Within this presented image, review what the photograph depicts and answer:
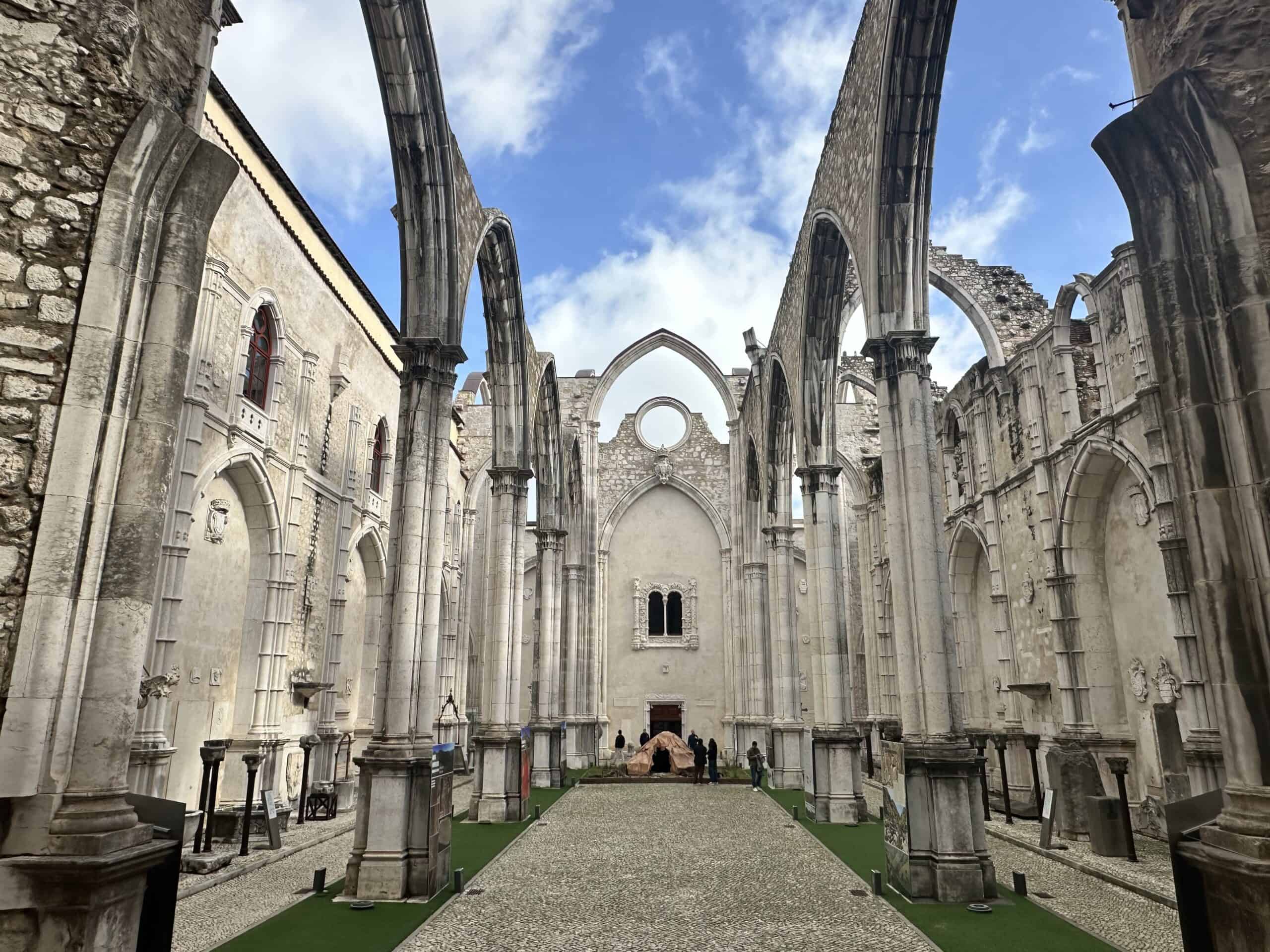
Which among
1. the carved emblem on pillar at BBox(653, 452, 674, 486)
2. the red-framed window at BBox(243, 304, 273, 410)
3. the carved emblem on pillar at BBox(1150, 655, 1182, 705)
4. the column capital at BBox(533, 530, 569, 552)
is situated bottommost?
the carved emblem on pillar at BBox(1150, 655, 1182, 705)

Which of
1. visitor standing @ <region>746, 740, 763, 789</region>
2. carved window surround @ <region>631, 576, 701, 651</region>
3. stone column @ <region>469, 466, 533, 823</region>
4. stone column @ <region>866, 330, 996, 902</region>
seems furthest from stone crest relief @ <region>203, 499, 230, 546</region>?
carved window surround @ <region>631, 576, 701, 651</region>

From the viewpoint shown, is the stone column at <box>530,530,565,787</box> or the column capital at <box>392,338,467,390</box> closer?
the column capital at <box>392,338,467,390</box>

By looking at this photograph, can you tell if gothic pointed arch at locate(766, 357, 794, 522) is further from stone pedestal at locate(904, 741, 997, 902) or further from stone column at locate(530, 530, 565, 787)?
stone pedestal at locate(904, 741, 997, 902)

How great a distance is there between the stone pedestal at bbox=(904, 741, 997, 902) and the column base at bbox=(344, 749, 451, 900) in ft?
14.1

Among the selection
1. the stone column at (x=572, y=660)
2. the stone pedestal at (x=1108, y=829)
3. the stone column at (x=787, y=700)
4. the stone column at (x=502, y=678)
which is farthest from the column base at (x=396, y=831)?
the stone column at (x=572, y=660)

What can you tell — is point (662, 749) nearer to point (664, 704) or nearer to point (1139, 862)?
point (664, 704)

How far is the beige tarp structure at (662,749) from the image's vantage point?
60.3ft

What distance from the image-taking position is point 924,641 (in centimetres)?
752

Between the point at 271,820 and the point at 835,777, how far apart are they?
24.9 ft

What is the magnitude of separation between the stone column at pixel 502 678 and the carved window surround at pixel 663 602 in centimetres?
1215

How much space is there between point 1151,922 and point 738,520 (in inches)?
677

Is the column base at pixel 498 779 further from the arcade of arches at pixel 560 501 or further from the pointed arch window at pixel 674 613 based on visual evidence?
the pointed arch window at pixel 674 613

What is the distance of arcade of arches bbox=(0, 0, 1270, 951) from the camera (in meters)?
3.36

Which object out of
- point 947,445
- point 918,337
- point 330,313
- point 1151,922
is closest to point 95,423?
point 918,337
